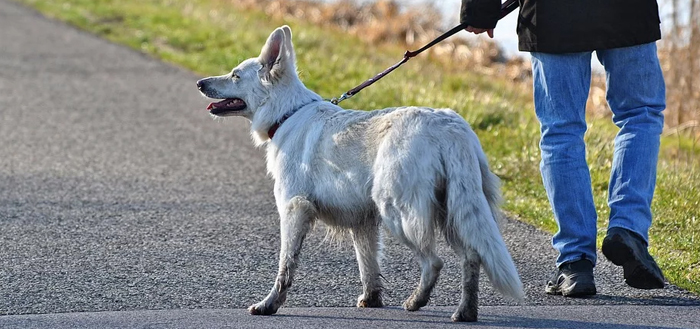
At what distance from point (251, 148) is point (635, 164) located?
4784mm

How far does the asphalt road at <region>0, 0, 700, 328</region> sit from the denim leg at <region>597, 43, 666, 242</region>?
0.39 m

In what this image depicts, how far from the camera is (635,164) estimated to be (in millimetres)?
5430

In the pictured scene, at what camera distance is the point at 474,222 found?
15.5 ft

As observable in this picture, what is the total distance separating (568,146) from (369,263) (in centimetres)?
109

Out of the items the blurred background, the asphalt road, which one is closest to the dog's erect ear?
the asphalt road

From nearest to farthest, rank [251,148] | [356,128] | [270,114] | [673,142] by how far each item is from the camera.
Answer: [356,128], [270,114], [251,148], [673,142]

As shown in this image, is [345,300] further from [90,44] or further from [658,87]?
[90,44]

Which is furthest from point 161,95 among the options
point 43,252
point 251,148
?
point 43,252

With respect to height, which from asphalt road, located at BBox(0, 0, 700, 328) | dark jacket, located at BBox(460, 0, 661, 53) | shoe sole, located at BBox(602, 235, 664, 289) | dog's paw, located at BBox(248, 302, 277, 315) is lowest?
asphalt road, located at BBox(0, 0, 700, 328)

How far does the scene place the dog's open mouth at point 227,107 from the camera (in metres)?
5.73

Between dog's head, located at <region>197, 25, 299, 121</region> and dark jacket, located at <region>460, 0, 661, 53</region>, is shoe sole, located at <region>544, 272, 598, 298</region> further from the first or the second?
dog's head, located at <region>197, 25, 299, 121</region>

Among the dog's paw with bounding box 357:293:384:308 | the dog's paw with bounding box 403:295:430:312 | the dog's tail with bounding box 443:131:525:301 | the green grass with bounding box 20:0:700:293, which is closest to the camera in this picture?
the dog's tail with bounding box 443:131:525:301

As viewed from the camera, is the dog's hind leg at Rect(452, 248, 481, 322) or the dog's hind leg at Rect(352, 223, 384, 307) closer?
the dog's hind leg at Rect(452, 248, 481, 322)

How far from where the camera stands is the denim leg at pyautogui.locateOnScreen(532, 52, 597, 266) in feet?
17.8
